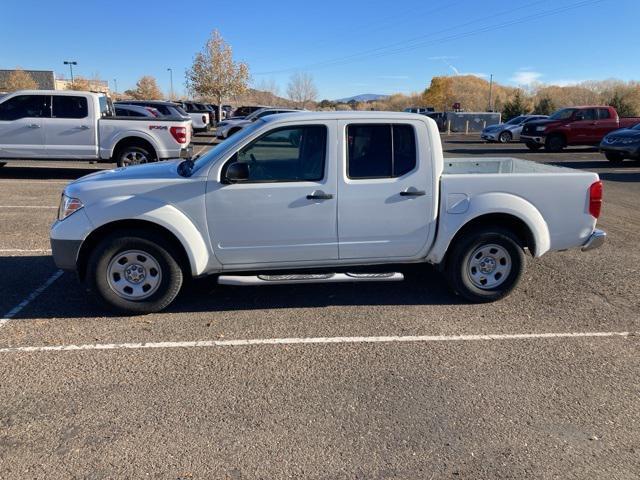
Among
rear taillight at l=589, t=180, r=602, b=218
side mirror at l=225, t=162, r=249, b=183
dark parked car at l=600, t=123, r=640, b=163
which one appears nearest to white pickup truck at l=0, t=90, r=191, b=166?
side mirror at l=225, t=162, r=249, b=183

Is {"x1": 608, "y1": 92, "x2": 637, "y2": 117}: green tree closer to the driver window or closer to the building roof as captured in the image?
the driver window

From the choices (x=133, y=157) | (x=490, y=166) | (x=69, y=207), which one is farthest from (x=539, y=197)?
(x=133, y=157)

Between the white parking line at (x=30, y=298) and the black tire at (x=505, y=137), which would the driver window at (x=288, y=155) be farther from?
the black tire at (x=505, y=137)

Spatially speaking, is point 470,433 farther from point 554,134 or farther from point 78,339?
point 554,134

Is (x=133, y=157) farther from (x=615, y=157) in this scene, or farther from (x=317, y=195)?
(x=615, y=157)

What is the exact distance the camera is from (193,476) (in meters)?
2.77

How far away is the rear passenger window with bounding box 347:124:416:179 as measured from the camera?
4.93 metres

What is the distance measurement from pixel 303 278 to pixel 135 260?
152 centimetres

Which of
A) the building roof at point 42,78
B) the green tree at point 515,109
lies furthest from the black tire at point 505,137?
the building roof at point 42,78

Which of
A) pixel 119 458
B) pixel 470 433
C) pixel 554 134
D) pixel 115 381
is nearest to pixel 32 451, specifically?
pixel 119 458

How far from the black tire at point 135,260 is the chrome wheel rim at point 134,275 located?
0.04 ft

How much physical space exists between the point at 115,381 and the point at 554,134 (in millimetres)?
23887

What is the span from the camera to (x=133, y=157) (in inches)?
501

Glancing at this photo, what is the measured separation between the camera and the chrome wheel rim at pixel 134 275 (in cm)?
475
